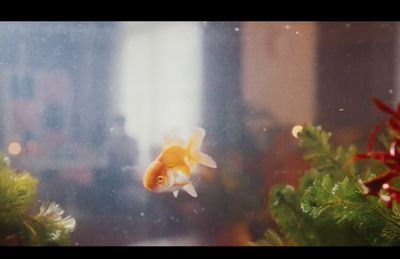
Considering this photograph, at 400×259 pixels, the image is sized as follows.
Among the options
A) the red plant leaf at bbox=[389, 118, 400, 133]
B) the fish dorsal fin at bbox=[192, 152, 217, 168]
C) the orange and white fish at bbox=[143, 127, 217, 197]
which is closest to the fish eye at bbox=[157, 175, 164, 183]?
the orange and white fish at bbox=[143, 127, 217, 197]

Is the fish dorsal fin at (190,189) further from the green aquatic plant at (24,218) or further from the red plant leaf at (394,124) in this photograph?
the red plant leaf at (394,124)

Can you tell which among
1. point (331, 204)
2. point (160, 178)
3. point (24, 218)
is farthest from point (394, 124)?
point (24, 218)

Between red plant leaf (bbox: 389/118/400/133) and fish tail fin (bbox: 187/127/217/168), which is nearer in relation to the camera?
red plant leaf (bbox: 389/118/400/133)

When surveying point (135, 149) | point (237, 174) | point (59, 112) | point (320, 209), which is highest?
point (59, 112)

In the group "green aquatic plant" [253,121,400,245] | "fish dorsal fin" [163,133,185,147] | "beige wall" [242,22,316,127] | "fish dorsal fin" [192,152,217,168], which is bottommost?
"green aquatic plant" [253,121,400,245]

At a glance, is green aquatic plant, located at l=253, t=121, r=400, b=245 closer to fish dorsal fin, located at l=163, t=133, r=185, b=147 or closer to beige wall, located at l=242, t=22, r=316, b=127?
beige wall, located at l=242, t=22, r=316, b=127
